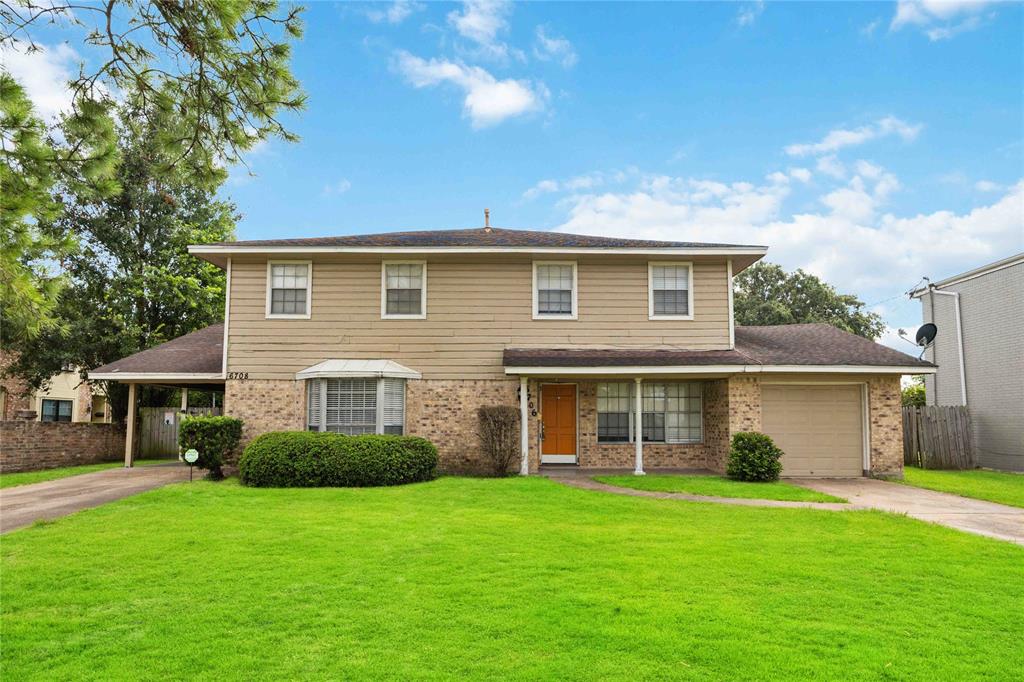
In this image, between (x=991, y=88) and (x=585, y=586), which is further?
(x=991, y=88)

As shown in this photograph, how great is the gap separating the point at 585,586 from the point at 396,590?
167 cm

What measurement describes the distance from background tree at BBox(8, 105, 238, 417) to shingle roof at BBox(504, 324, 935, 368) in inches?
555

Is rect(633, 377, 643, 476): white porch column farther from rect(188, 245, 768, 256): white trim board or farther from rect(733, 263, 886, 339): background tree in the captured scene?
rect(733, 263, 886, 339): background tree

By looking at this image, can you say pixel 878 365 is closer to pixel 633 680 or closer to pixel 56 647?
pixel 633 680

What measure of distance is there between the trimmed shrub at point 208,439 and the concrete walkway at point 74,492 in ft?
2.60

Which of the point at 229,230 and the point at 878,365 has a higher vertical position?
the point at 229,230

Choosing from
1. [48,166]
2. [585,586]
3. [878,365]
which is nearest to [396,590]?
[585,586]

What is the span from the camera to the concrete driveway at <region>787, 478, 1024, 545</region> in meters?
9.04

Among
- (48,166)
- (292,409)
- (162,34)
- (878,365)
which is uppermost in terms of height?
(162,34)

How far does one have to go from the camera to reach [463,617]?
4.93 m

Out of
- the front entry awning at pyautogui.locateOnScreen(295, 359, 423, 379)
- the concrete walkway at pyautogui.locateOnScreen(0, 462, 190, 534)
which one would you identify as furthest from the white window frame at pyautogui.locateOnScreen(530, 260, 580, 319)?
the concrete walkway at pyautogui.locateOnScreen(0, 462, 190, 534)

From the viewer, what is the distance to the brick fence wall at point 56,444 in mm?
16922

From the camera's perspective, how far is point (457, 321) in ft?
50.2

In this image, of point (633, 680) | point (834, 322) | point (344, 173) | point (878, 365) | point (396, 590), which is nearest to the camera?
point (633, 680)
